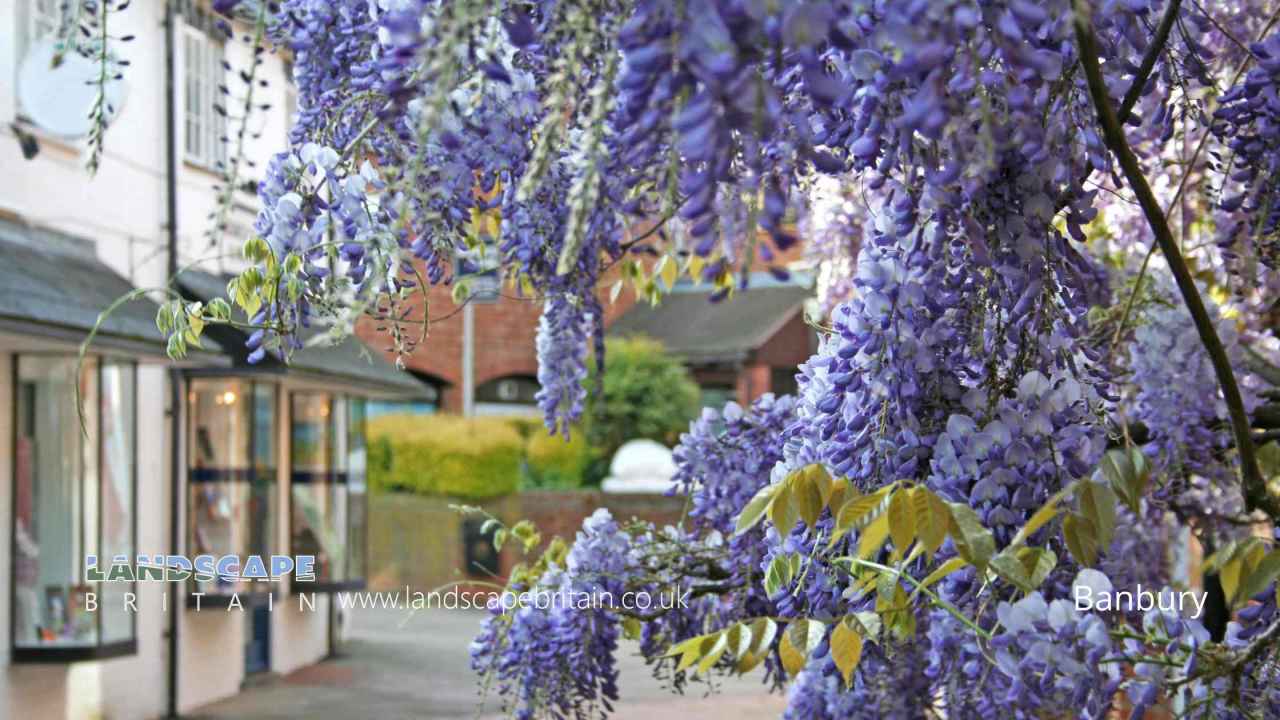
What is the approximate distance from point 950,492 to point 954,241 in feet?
1.00

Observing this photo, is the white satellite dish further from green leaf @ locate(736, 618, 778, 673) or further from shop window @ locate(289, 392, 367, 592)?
green leaf @ locate(736, 618, 778, 673)

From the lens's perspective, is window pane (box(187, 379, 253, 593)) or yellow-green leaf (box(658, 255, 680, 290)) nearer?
yellow-green leaf (box(658, 255, 680, 290))

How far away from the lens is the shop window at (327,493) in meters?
12.7

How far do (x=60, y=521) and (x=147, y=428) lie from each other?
71.5 inches

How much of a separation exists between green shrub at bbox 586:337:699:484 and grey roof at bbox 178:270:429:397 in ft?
12.9

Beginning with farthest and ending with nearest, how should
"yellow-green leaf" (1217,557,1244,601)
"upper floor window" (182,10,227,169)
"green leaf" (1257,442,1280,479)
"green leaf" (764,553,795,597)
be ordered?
"upper floor window" (182,10,227,169) < "green leaf" (1257,442,1280,479) < "green leaf" (764,553,795,597) < "yellow-green leaf" (1217,557,1244,601)

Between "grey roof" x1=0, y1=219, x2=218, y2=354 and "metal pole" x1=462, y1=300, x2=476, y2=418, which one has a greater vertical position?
"metal pole" x1=462, y1=300, x2=476, y2=418

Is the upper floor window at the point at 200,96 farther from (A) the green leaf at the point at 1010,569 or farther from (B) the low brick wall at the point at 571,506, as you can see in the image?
(A) the green leaf at the point at 1010,569

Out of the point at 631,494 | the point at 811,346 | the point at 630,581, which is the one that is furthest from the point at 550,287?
the point at 811,346

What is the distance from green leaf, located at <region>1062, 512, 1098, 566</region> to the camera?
1.84 metres

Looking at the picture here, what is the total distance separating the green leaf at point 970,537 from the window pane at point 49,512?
23.7 ft

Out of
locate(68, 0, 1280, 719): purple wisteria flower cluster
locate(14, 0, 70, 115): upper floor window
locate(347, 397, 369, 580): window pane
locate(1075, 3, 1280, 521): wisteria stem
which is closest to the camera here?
locate(68, 0, 1280, 719): purple wisteria flower cluster

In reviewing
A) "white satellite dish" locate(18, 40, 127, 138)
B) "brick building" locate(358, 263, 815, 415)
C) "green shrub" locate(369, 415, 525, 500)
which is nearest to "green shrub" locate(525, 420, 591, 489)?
"green shrub" locate(369, 415, 525, 500)

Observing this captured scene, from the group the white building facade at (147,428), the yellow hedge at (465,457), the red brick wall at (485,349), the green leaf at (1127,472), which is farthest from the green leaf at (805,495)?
the red brick wall at (485,349)
